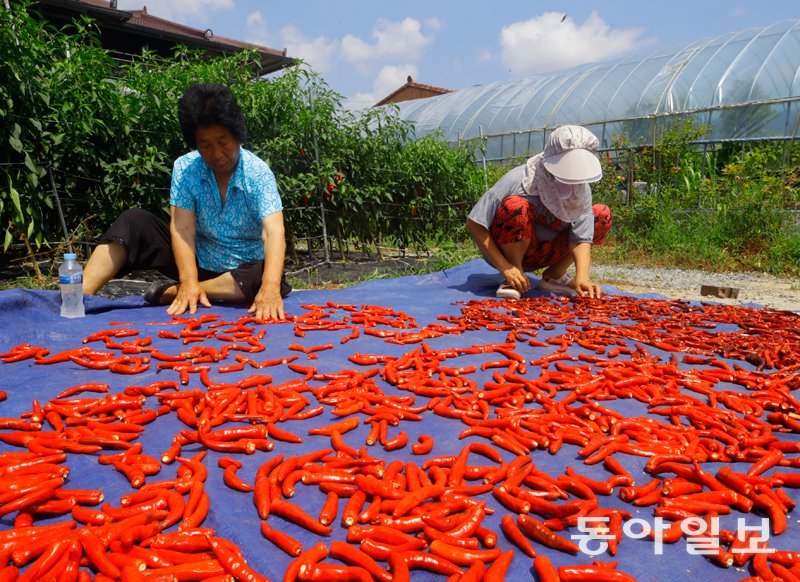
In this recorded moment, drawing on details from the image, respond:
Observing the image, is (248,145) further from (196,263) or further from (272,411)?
(272,411)

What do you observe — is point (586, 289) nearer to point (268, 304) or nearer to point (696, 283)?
point (268, 304)

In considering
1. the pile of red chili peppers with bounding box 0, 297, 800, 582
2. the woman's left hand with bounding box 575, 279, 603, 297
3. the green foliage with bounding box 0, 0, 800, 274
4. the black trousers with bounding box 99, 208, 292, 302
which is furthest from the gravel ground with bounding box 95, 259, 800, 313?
the pile of red chili peppers with bounding box 0, 297, 800, 582

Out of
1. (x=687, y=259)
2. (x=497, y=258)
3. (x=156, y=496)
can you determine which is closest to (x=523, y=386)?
(x=156, y=496)

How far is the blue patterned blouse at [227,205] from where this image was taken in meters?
5.32

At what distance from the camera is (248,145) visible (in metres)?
8.40

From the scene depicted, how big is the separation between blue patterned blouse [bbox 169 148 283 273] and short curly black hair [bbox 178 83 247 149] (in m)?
0.54

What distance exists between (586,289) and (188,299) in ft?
13.2

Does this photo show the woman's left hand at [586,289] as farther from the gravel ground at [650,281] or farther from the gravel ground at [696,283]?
the gravel ground at [696,283]

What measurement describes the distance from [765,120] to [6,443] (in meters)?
15.2

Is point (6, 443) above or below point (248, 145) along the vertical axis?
below

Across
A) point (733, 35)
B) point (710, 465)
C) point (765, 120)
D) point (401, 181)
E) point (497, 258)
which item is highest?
point (733, 35)

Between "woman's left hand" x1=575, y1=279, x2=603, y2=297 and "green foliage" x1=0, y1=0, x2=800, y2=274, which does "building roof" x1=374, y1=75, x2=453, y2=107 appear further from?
"woman's left hand" x1=575, y1=279, x2=603, y2=297

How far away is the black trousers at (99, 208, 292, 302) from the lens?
525cm

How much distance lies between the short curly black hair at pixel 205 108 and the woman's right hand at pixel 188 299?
1325mm
